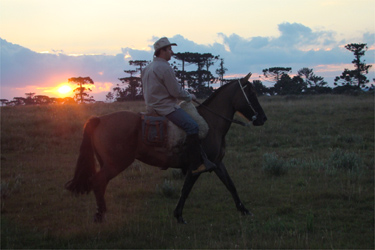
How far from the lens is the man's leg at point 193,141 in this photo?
19.5 ft

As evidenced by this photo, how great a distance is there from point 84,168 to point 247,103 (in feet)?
10.4

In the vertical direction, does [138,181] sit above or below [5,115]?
below

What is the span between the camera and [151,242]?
514 cm

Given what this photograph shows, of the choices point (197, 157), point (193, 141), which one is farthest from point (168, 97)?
point (197, 157)

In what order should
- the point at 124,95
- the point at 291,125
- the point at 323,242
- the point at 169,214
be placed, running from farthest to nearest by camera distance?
the point at 124,95
the point at 291,125
the point at 169,214
the point at 323,242

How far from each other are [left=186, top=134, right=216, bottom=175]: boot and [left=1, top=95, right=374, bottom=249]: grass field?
0.92 metres

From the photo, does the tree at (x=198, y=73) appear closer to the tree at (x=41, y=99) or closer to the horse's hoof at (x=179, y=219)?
the tree at (x=41, y=99)

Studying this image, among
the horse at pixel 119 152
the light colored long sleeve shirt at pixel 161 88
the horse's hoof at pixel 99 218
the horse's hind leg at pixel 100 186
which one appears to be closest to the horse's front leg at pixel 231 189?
the horse at pixel 119 152

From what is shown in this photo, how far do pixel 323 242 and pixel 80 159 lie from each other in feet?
13.1

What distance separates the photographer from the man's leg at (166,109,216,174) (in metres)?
5.93

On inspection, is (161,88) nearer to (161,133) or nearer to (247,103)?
(161,133)

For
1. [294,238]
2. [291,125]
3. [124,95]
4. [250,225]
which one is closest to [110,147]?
[250,225]

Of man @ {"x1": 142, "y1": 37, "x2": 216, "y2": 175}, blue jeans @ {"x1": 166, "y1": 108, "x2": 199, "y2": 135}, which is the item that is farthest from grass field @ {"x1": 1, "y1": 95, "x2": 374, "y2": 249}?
blue jeans @ {"x1": 166, "y1": 108, "x2": 199, "y2": 135}

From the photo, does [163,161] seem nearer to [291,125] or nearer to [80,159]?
[80,159]
